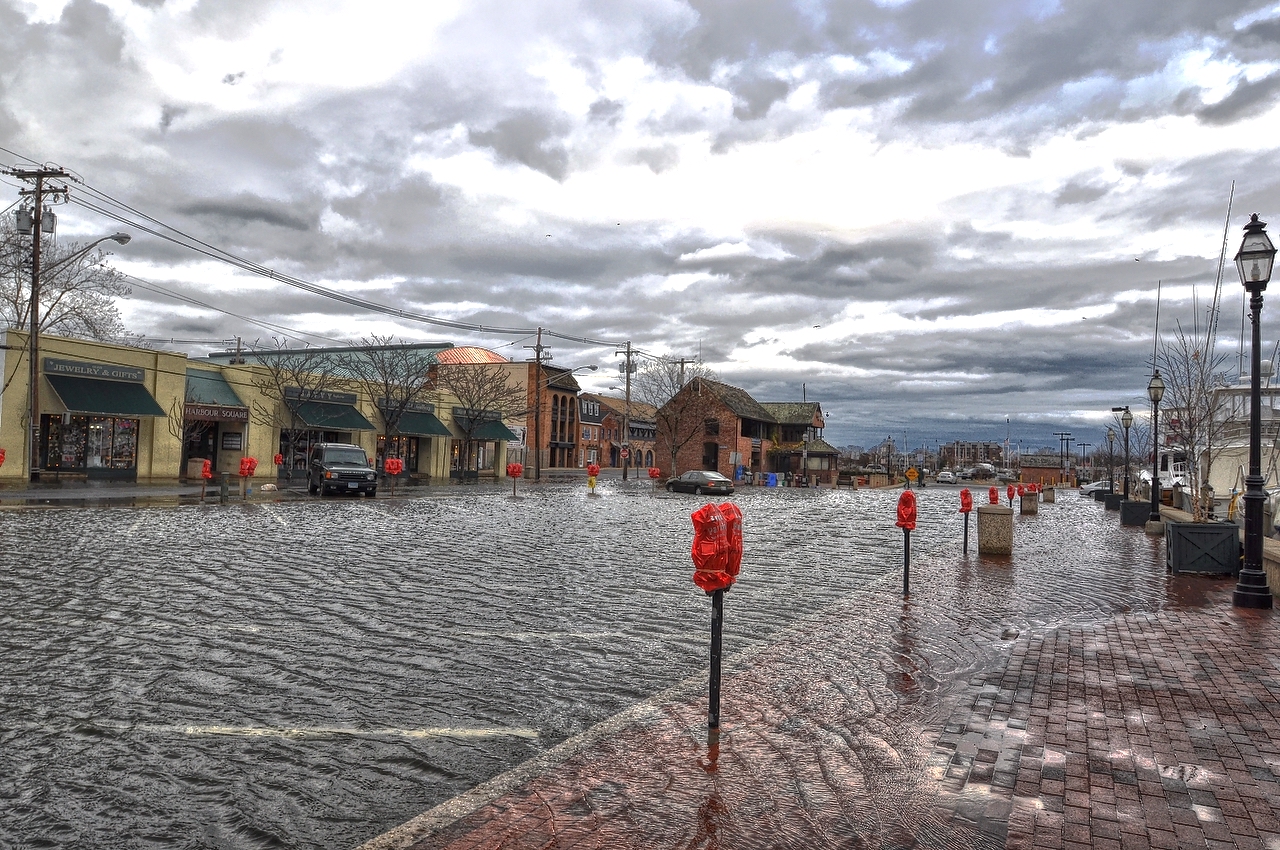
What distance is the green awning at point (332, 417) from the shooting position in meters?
42.8

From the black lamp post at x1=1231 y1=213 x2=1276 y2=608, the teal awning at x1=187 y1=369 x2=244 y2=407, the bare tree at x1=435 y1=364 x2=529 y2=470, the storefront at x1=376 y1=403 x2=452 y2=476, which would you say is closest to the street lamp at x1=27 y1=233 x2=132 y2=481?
the teal awning at x1=187 y1=369 x2=244 y2=407

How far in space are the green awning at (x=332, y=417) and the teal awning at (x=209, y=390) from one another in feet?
10.3

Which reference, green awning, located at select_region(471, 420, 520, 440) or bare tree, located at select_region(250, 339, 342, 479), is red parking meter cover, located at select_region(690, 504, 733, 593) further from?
green awning, located at select_region(471, 420, 520, 440)

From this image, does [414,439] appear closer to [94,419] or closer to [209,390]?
[209,390]

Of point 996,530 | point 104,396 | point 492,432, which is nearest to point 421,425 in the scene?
point 492,432

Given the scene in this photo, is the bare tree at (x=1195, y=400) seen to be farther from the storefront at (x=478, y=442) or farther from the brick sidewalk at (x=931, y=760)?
the storefront at (x=478, y=442)

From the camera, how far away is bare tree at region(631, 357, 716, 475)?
6675cm

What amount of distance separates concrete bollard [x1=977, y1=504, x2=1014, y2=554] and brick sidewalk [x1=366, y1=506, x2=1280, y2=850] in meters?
8.04

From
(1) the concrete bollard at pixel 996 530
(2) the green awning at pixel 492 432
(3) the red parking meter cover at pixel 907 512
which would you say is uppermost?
(2) the green awning at pixel 492 432

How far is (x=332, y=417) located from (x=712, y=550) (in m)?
42.4

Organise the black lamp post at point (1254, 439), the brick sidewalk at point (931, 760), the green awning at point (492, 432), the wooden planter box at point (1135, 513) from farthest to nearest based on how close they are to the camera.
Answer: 1. the green awning at point (492, 432)
2. the wooden planter box at point (1135, 513)
3. the black lamp post at point (1254, 439)
4. the brick sidewalk at point (931, 760)

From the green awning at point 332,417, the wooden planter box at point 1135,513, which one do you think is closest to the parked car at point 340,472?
the green awning at point 332,417

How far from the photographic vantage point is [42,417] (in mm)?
32875

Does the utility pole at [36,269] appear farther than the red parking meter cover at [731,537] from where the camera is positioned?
Yes
